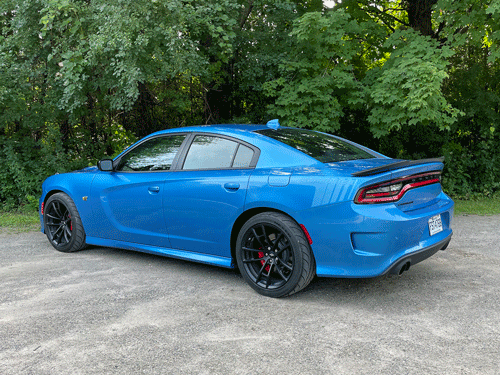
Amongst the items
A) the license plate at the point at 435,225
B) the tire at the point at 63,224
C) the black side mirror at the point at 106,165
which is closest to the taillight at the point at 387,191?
the license plate at the point at 435,225

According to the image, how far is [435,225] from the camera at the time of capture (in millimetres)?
4348

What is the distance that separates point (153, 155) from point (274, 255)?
196 centimetres

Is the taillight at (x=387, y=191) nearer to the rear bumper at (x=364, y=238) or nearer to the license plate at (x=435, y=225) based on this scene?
the rear bumper at (x=364, y=238)

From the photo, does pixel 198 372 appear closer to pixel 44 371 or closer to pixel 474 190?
pixel 44 371

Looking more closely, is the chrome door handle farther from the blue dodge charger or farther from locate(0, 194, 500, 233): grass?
locate(0, 194, 500, 233): grass

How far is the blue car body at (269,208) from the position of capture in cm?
391

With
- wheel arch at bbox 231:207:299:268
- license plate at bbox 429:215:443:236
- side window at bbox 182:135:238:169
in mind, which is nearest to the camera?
license plate at bbox 429:215:443:236

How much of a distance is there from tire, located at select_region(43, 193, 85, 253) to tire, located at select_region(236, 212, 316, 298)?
254cm

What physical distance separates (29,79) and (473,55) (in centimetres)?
1031

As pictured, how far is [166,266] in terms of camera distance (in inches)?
218

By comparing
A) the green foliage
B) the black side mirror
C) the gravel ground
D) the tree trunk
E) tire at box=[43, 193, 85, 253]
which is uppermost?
the tree trunk

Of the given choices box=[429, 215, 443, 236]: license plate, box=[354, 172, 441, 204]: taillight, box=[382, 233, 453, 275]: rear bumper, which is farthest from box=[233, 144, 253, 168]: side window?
box=[429, 215, 443, 236]: license plate

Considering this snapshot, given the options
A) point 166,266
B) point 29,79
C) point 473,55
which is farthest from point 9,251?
point 473,55

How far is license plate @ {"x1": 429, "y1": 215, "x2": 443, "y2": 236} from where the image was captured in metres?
4.27
